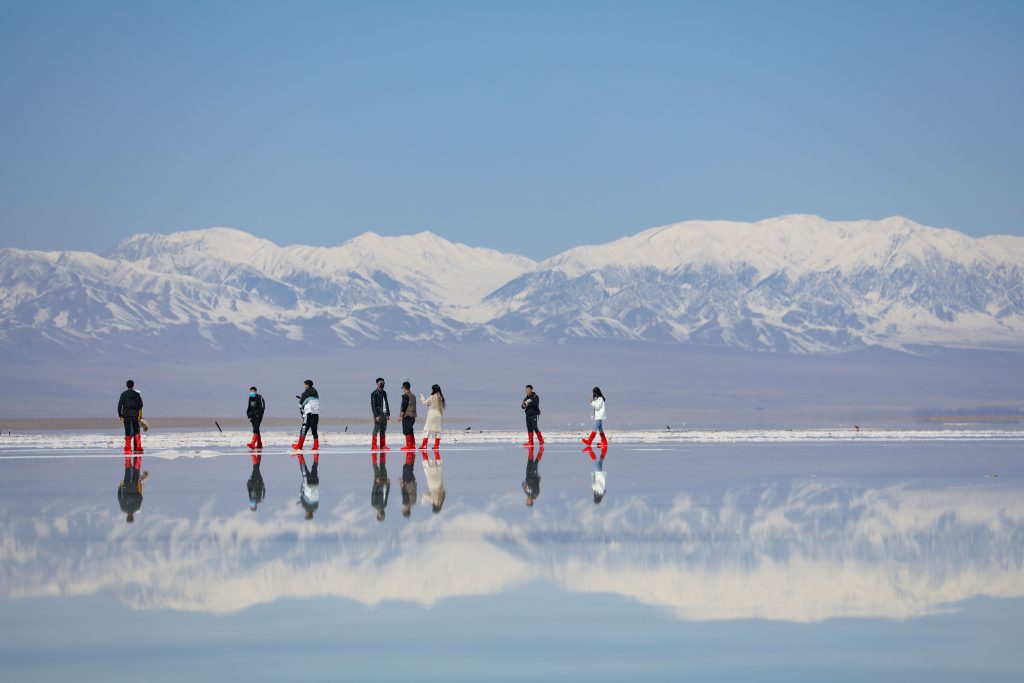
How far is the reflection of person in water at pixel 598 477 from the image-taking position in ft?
71.8

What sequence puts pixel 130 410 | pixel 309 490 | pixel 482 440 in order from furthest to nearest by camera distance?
pixel 482 440
pixel 130 410
pixel 309 490

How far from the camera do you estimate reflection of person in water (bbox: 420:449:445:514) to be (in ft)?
67.3

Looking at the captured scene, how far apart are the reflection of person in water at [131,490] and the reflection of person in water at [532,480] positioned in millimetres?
5349

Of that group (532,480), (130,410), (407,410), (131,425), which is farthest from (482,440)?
(532,480)

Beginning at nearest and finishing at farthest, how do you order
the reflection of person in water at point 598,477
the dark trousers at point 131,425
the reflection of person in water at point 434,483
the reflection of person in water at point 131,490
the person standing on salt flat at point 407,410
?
1. the reflection of person in water at point 131,490
2. the reflection of person in water at point 434,483
3. the reflection of person in water at point 598,477
4. the dark trousers at point 131,425
5. the person standing on salt flat at point 407,410

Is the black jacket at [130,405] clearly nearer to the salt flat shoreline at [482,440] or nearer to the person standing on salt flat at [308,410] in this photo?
the salt flat shoreline at [482,440]

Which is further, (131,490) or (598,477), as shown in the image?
(598,477)

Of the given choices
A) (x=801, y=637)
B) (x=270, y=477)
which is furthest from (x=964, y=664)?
(x=270, y=477)

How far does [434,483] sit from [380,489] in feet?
5.31

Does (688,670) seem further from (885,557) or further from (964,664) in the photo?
(885,557)

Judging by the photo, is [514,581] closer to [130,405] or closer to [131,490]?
[131,490]

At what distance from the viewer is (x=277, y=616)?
1146 cm

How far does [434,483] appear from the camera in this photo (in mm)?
24500

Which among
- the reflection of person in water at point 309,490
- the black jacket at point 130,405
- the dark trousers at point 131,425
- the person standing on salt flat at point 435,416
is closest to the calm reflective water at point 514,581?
the reflection of person in water at point 309,490
